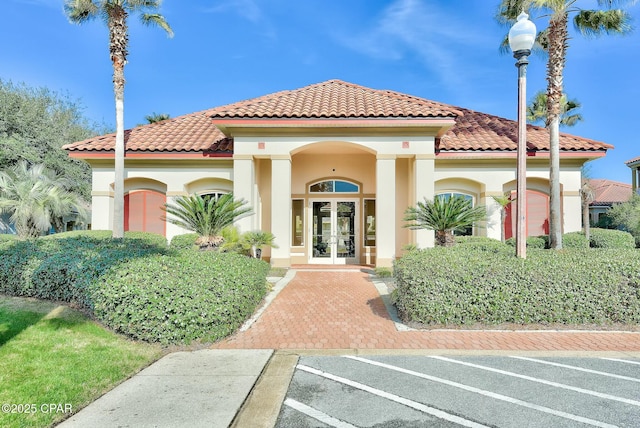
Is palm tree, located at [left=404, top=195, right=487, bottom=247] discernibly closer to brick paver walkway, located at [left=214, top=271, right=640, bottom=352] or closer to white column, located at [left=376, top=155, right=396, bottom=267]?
white column, located at [left=376, top=155, right=396, bottom=267]

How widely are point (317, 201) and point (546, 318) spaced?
9.73 meters

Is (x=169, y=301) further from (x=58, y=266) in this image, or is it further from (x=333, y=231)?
(x=333, y=231)

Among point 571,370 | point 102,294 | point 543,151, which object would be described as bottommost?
point 571,370

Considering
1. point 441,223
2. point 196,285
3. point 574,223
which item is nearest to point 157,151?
point 196,285

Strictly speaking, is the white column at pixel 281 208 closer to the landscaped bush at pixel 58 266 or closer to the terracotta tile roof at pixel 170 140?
the terracotta tile roof at pixel 170 140

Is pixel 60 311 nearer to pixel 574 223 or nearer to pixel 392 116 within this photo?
pixel 392 116

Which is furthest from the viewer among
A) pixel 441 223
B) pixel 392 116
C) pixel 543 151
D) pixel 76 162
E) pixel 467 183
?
pixel 76 162

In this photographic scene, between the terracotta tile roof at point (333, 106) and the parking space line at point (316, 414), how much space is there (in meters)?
9.84

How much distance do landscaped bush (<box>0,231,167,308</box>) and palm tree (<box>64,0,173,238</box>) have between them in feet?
12.6

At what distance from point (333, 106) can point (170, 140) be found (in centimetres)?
670

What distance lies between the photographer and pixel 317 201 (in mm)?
14953

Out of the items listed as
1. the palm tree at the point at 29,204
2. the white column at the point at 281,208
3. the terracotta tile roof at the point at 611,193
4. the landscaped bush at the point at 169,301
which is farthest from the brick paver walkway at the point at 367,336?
the terracotta tile roof at the point at 611,193

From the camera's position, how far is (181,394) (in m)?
3.95

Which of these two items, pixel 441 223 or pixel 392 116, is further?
pixel 392 116
